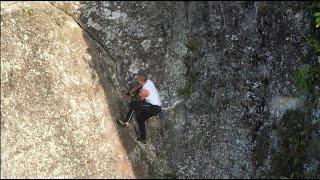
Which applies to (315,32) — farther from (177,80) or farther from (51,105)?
(51,105)

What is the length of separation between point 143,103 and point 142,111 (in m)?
0.19

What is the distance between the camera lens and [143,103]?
41.0 feet

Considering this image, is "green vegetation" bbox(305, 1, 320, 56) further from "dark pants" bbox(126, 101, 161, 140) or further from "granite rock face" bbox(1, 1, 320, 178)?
"dark pants" bbox(126, 101, 161, 140)

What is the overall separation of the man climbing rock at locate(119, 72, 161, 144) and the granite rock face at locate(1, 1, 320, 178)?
0.92ft

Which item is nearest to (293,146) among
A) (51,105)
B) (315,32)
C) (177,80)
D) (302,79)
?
(302,79)

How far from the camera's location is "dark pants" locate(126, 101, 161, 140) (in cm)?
1252

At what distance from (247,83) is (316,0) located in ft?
8.04

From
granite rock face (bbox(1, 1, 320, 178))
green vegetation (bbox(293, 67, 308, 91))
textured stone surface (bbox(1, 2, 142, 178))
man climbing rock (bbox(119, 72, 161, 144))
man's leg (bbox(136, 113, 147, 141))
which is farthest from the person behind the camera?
green vegetation (bbox(293, 67, 308, 91))

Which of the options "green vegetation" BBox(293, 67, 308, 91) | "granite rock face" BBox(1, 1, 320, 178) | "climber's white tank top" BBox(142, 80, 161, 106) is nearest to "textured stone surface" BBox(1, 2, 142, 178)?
"granite rock face" BBox(1, 1, 320, 178)

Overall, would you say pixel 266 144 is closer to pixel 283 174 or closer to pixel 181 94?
pixel 283 174

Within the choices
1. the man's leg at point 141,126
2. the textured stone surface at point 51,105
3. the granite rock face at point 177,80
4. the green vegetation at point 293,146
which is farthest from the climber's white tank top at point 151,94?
the green vegetation at point 293,146

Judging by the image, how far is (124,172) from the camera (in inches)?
484

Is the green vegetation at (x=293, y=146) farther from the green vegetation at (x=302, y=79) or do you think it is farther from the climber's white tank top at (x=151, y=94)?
the climber's white tank top at (x=151, y=94)

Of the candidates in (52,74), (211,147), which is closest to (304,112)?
(211,147)
